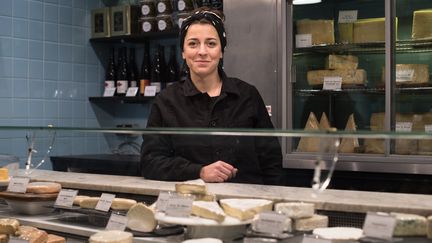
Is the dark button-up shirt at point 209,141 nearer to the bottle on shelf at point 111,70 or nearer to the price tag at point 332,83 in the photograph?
the price tag at point 332,83

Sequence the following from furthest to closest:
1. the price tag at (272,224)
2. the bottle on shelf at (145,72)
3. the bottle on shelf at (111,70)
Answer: the bottle on shelf at (111,70) < the bottle on shelf at (145,72) < the price tag at (272,224)

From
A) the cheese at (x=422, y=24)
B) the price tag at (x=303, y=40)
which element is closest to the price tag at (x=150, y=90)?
the price tag at (x=303, y=40)

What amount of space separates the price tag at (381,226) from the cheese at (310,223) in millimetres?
195

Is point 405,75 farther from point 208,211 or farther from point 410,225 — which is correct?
point 208,211

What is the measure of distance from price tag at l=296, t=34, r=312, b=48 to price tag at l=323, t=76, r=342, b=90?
0.27 meters

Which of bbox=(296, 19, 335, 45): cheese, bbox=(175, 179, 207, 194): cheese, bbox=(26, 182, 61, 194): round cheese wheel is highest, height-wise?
bbox=(296, 19, 335, 45): cheese

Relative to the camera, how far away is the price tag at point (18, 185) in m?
1.91

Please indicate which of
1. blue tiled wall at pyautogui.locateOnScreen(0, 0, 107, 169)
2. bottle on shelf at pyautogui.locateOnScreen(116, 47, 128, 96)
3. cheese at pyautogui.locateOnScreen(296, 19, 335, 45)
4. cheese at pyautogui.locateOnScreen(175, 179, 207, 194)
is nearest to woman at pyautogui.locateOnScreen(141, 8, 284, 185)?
cheese at pyautogui.locateOnScreen(175, 179, 207, 194)

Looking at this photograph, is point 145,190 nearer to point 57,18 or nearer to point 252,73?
point 252,73

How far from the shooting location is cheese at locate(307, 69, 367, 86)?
141 inches

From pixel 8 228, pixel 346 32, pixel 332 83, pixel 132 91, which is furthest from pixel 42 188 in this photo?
pixel 132 91

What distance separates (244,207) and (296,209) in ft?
0.46

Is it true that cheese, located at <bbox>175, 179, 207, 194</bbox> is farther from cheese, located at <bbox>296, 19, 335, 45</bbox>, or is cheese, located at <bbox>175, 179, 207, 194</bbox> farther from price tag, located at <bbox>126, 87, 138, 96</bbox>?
price tag, located at <bbox>126, 87, 138, 96</bbox>

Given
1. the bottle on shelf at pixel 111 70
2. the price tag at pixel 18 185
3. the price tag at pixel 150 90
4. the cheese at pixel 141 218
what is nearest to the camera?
the cheese at pixel 141 218
